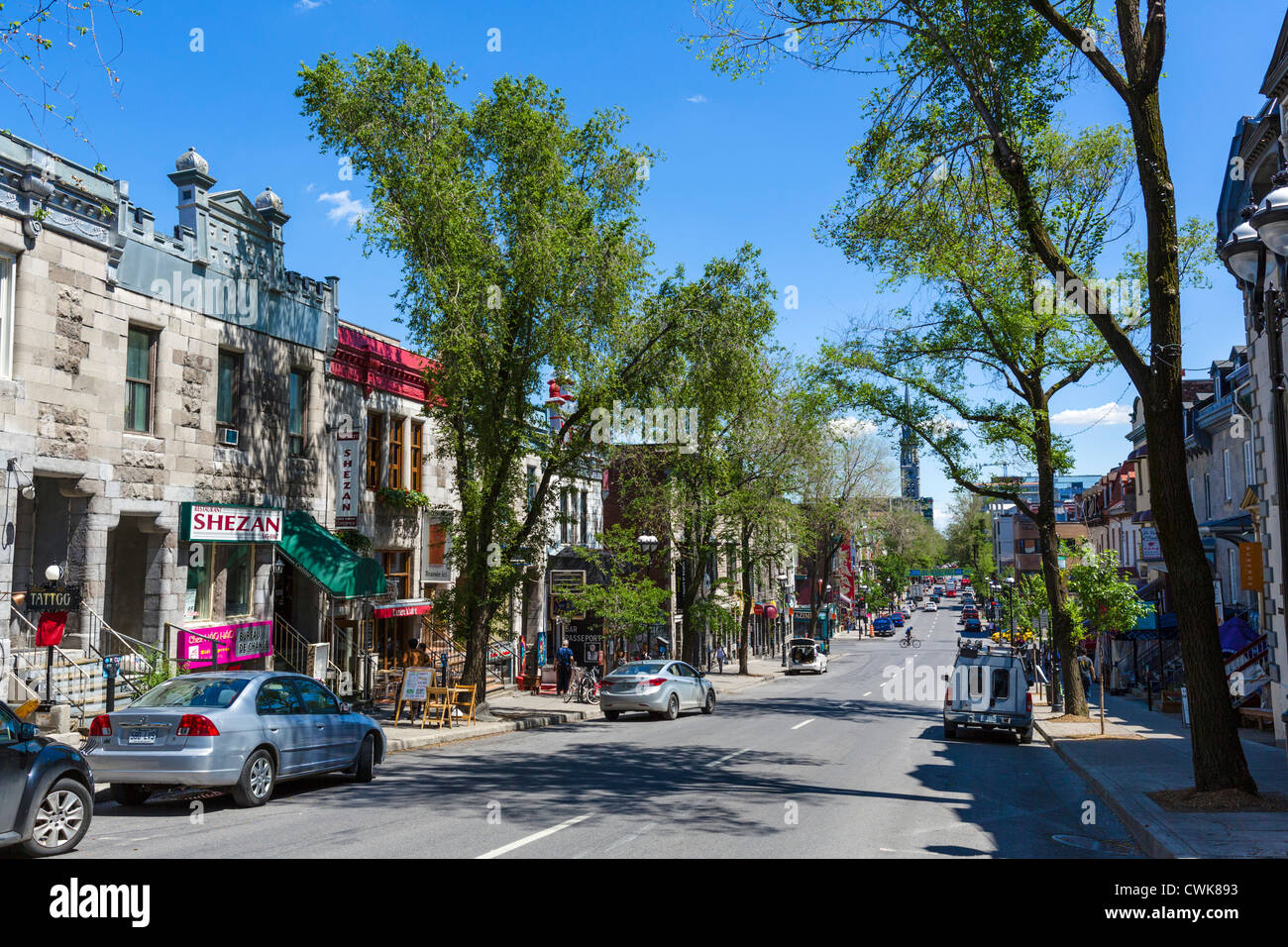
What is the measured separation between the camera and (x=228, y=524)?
63.5 feet

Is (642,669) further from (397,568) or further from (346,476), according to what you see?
(346,476)

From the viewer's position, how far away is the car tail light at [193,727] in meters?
10.5

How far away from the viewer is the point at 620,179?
22344 millimetres

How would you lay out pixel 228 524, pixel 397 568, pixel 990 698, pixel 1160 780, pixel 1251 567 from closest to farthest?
pixel 1160 780 < pixel 228 524 < pixel 990 698 < pixel 1251 567 < pixel 397 568

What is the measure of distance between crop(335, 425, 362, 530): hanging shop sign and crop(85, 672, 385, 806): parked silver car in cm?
1002

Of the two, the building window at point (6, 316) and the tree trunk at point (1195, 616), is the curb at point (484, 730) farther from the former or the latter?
the tree trunk at point (1195, 616)

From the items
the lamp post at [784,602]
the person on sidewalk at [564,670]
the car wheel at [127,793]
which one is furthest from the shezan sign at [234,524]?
the lamp post at [784,602]

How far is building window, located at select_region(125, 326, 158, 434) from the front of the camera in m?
18.1

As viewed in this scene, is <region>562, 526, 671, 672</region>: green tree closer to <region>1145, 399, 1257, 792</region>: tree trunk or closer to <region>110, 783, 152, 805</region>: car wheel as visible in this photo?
<region>110, 783, 152, 805</region>: car wheel

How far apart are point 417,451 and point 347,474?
15.4 feet

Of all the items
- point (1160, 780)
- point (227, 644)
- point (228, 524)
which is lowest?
point (1160, 780)

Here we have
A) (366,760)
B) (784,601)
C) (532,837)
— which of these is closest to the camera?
(532,837)

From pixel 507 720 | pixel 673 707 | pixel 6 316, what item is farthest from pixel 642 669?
pixel 6 316

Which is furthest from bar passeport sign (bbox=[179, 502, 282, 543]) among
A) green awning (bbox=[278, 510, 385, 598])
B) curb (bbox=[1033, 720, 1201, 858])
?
curb (bbox=[1033, 720, 1201, 858])
